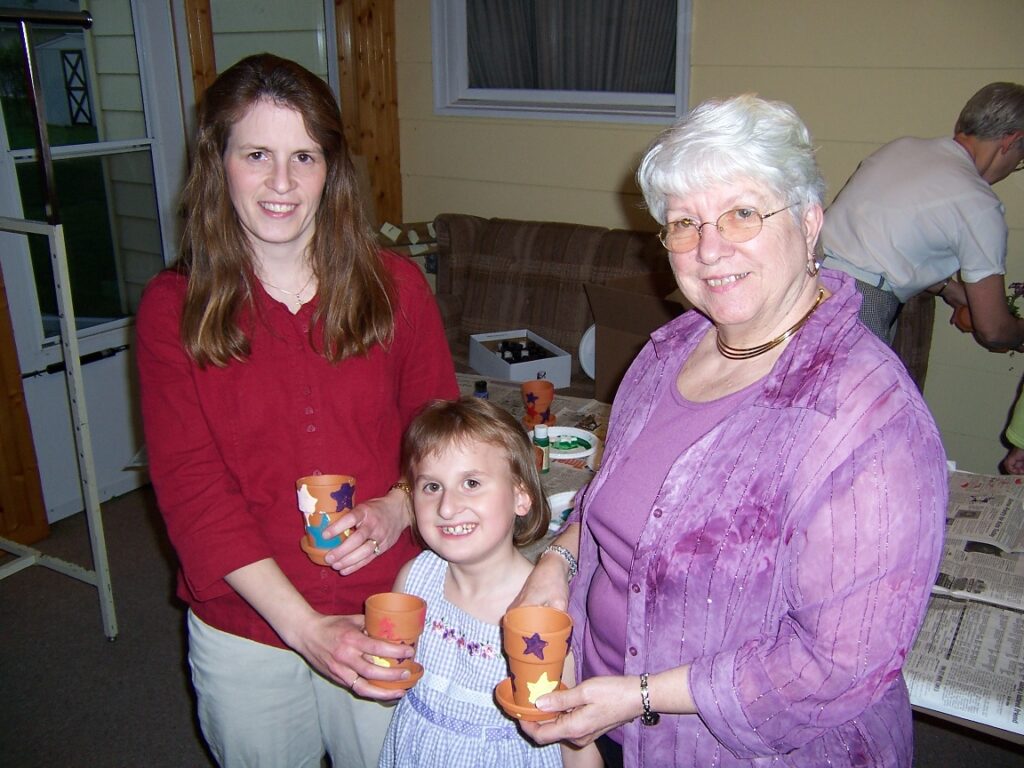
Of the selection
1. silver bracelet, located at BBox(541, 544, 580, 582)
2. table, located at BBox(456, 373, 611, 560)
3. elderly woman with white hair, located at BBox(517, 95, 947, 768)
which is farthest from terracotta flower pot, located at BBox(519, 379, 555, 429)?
elderly woman with white hair, located at BBox(517, 95, 947, 768)

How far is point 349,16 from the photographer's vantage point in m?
4.57

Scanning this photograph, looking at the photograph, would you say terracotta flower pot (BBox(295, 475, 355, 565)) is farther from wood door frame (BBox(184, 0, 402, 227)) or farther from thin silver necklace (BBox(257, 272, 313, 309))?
wood door frame (BBox(184, 0, 402, 227))

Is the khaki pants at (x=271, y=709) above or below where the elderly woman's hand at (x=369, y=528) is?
below

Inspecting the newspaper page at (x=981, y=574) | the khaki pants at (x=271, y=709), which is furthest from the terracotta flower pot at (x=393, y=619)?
the newspaper page at (x=981, y=574)

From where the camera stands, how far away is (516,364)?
3293mm

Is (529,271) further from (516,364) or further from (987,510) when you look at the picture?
(987,510)

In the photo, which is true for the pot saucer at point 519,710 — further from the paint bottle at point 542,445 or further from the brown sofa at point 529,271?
the brown sofa at point 529,271

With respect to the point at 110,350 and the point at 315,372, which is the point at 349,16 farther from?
the point at 315,372

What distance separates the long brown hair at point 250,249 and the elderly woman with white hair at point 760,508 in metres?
0.50

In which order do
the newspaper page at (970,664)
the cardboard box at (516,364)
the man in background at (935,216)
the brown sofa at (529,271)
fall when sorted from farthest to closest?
the brown sofa at (529,271)
the cardboard box at (516,364)
the man in background at (935,216)
the newspaper page at (970,664)

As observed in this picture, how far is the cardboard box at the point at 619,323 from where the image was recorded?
8.75 feet

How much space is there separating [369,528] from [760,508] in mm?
664

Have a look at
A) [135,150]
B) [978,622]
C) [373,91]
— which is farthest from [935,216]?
[135,150]

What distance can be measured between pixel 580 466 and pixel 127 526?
2.46 metres
